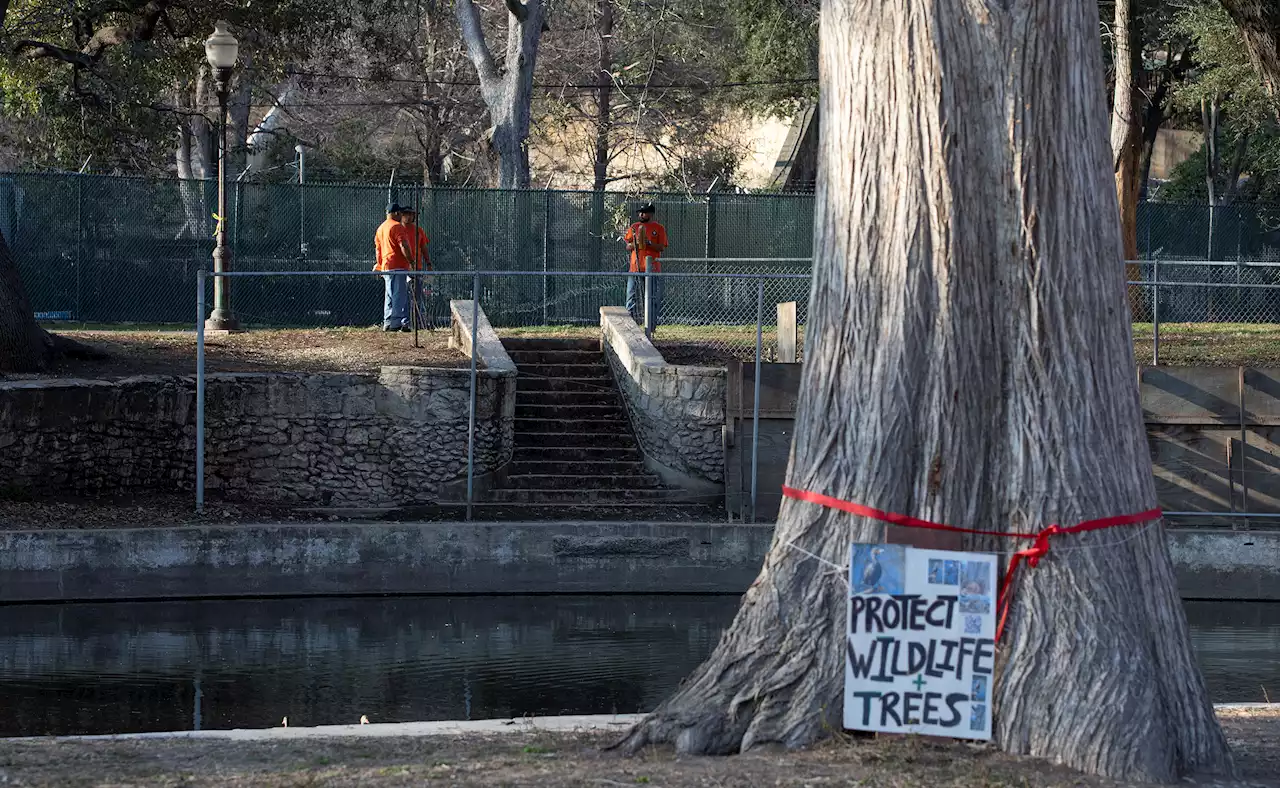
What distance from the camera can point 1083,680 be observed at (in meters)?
5.97

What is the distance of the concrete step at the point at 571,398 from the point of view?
17.8 metres

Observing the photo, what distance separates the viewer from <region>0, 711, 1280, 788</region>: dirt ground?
5730 millimetres

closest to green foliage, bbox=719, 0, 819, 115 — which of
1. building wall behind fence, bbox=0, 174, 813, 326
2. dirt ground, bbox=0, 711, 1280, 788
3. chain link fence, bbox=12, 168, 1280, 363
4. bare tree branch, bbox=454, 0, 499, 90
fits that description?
bare tree branch, bbox=454, 0, 499, 90

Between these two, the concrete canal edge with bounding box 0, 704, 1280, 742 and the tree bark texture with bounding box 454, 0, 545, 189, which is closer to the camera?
the concrete canal edge with bounding box 0, 704, 1280, 742

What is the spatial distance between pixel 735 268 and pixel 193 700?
17363 mm

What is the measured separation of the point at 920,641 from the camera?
6254mm

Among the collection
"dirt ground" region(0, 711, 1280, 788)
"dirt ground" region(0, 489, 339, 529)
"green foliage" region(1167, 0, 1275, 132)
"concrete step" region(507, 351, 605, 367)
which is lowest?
"dirt ground" region(0, 711, 1280, 788)

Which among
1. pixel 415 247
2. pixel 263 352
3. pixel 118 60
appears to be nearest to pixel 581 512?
pixel 263 352

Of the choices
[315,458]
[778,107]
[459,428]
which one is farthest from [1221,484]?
[778,107]

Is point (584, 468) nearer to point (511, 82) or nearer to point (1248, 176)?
point (511, 82)

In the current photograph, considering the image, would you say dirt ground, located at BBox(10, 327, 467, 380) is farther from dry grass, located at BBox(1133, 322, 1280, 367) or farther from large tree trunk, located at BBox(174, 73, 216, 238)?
large tree trunk, located at BBox(174, 73, 216, 238)

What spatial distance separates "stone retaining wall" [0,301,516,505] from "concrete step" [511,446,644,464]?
0.45 meters

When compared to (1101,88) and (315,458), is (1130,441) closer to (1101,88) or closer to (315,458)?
(1101,88)

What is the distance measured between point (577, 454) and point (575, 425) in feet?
1.83
